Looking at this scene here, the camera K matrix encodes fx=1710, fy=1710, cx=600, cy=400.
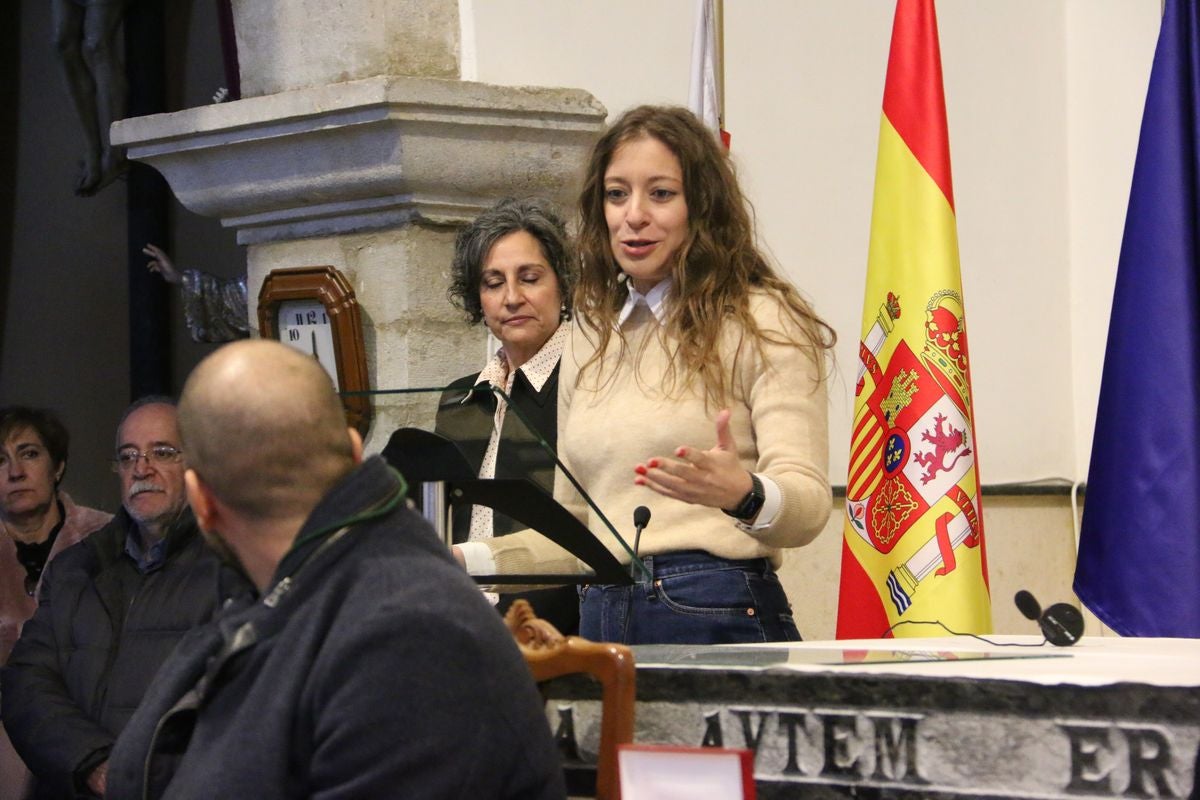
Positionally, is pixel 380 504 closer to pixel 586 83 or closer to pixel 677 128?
pixel 677 128

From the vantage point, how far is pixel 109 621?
3.46 m

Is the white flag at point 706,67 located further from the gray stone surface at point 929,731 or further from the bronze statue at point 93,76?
the bronze statue at point 93,76

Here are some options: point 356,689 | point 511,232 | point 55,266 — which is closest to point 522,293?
point 511,232

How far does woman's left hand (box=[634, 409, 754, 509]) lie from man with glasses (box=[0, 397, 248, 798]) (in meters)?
1.46

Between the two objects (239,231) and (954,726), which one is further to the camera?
(239,231)

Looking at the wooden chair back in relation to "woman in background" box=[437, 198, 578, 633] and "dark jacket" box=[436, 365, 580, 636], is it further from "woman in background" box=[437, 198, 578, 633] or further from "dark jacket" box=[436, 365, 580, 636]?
"woman in background" box=[437, 198, 578, 633]

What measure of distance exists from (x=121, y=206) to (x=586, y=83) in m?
3.72

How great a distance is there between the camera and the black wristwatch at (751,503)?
2121 millimetres

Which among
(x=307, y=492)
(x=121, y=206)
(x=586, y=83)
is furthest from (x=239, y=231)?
(x=121, y=206)

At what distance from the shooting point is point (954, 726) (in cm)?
163

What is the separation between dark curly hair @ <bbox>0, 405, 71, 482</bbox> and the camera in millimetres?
4598

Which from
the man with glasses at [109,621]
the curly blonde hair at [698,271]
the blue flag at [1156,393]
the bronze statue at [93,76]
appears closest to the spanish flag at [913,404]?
the blue flag at [1156,393]

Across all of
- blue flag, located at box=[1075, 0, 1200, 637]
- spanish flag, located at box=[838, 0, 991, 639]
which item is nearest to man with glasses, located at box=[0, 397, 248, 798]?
spanish flag, located at box=[838, 0, 991, 639]

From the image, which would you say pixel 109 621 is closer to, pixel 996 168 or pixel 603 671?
pixel 603 671
